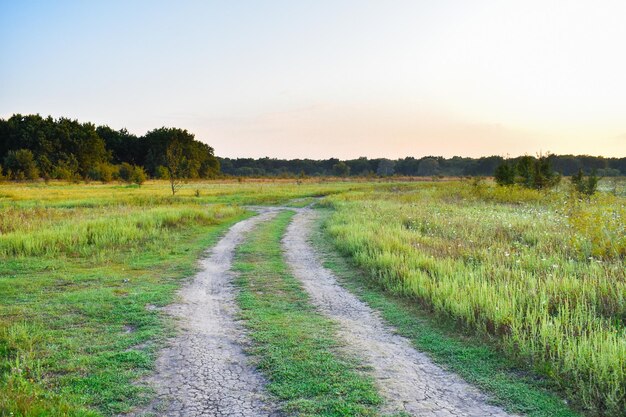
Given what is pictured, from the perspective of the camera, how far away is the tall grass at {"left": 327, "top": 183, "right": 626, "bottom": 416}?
5.34m

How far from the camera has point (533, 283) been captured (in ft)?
28.1

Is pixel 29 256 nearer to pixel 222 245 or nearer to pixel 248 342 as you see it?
pixel 222 245

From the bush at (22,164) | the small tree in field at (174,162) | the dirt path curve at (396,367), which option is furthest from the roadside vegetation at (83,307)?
the bush at (22,164)

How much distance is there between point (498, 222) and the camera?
749 inches

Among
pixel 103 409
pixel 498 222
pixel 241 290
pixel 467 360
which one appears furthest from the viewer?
pixel 498 222

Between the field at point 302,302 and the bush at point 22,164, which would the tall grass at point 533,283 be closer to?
the field at point 302,302

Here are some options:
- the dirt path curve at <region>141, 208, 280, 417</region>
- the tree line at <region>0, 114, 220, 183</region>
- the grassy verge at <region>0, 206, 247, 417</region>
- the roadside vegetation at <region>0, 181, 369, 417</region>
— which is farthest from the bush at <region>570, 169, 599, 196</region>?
the tree line at <region>0, 114, 220, 183</region>

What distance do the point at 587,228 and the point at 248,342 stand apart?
12241 millimetres

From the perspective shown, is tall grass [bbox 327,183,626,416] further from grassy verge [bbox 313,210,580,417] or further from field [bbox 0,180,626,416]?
grassy verge [bbox 313,210,580,417]

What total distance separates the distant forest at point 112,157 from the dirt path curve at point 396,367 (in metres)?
36.1

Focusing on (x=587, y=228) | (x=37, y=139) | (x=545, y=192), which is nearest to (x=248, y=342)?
(x=587, y=228)

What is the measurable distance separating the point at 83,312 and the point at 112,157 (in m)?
92.0

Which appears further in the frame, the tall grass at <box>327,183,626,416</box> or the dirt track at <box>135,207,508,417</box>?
the tall grass at <box>327,183,626,416</box>

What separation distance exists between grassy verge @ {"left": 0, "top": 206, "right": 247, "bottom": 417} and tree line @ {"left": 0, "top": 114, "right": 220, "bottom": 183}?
45245mm
